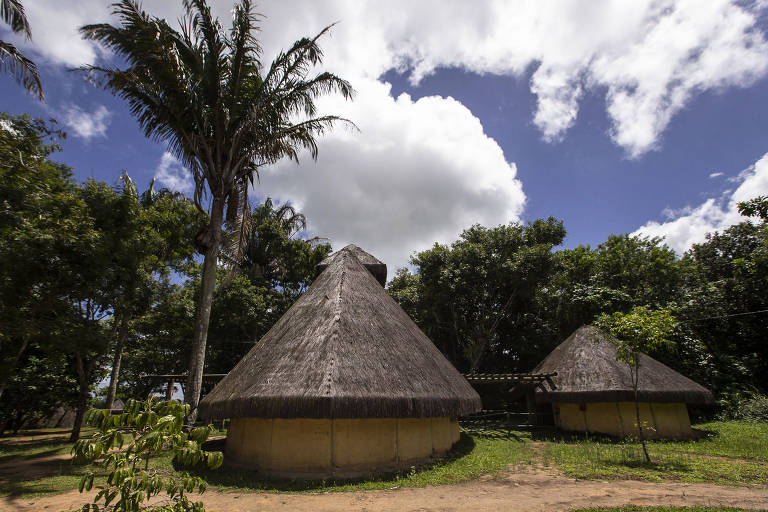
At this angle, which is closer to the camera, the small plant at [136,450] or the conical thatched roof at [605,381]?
the small plant at [136,450]

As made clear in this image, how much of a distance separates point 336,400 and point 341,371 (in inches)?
30.2

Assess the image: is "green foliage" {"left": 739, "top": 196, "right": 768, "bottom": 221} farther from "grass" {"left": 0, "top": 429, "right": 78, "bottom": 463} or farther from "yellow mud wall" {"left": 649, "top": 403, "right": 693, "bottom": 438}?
"grass" {"left": 0, "top": 429, "right": 78, "bottom": 463}

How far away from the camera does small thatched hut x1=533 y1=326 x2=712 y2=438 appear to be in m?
13.8

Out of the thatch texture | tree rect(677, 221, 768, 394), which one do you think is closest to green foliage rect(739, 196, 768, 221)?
tree rect(677, 221, 768, 394)

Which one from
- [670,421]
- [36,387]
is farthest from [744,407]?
[36,387]

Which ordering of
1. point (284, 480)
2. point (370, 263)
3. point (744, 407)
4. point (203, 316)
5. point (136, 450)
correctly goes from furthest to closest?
point (370, 263)
point (744, 407)
point (203, 316)
point (284, 480)
point (136, 450)

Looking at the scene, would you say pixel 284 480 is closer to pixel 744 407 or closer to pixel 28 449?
pixel 28 449

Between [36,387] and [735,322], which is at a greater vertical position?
[735,322]

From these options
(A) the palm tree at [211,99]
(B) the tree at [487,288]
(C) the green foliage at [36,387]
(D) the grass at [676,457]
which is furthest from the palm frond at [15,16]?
(B) the tree at [487,288]

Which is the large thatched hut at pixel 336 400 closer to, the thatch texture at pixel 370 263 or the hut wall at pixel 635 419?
the thatch texture at pixel 370 263

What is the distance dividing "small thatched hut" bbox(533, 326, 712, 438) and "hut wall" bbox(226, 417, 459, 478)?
851 cm

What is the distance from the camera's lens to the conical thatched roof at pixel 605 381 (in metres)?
13.7

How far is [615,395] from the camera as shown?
13.7m

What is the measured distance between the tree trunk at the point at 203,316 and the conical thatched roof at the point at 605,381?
13.2 meters
